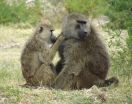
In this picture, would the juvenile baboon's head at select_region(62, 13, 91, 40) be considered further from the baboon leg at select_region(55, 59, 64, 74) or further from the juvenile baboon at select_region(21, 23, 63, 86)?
the baboon leg at select_region(55, 59, 64, 74)

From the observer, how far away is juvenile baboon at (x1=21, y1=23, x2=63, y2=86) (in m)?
8.79

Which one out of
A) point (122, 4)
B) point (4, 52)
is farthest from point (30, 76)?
point (4, 52)

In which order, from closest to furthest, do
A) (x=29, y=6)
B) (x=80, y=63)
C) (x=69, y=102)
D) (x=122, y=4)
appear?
(x=69, y=102), (x=80, y=63), (x=122, y=4), (x=29, y=6)

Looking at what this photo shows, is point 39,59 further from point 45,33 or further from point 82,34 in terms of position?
point 82,34

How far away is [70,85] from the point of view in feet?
29.0

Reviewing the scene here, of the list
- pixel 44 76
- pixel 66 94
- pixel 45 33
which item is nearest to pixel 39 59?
pixel 44 76

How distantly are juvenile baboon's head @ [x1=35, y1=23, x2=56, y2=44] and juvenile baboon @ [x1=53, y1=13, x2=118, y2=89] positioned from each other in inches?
7.6

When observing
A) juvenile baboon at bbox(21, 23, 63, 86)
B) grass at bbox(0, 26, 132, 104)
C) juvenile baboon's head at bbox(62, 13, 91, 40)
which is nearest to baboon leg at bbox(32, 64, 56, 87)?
juvenile baboon at bbox(21, 23, 63, 86)

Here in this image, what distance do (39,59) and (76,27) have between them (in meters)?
0.76

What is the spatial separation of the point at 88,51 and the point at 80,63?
233 mm

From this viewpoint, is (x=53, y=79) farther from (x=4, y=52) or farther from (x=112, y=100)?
(x=4, y=52)

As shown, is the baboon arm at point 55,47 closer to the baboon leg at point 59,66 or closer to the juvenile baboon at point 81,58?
the juvenile baboon at point 81,58

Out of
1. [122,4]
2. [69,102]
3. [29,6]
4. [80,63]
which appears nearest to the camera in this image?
[69,102]

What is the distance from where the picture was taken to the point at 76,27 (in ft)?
29.4
